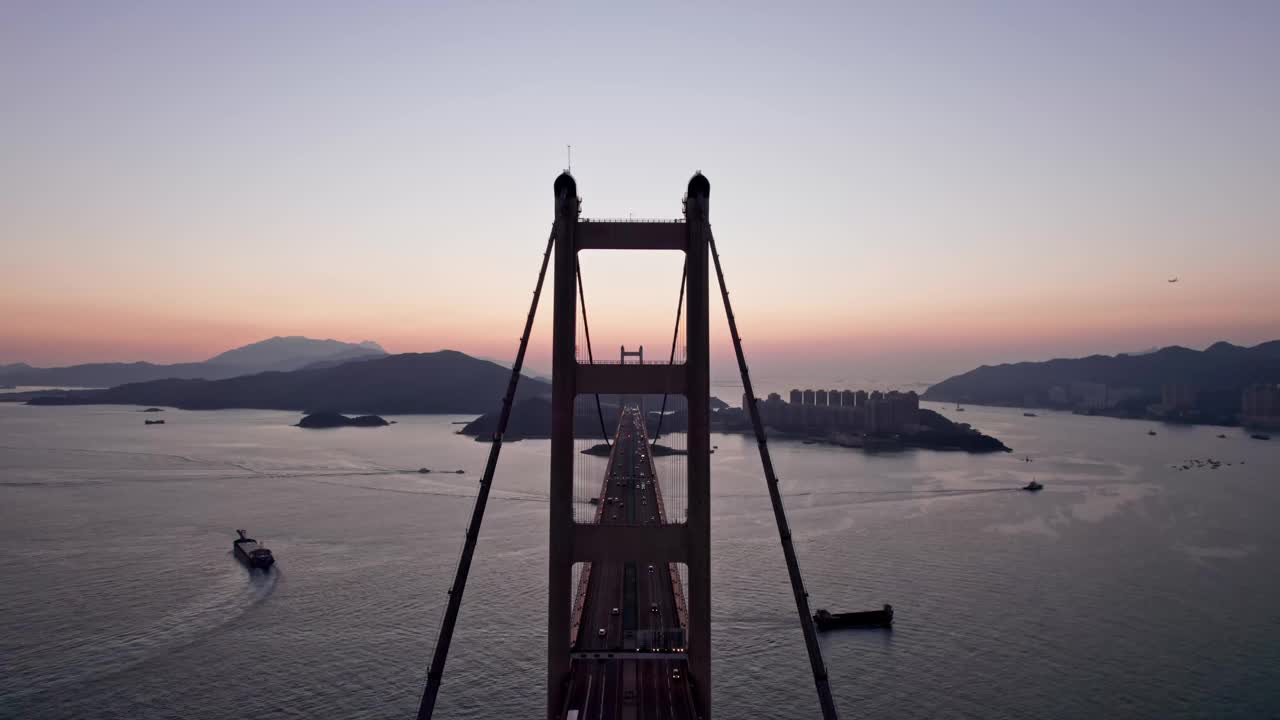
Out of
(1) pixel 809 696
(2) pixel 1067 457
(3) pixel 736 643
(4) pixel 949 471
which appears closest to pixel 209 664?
(3) pixel 736 643

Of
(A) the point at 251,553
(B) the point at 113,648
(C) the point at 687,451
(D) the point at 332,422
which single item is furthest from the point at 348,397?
(C) the point at 687,451

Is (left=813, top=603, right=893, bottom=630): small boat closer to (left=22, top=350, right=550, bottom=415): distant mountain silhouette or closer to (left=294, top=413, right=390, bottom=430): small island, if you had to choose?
(left=294, top=413, right=390, bottom=430): small island

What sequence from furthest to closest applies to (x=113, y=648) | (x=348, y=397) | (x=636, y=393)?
(x=348, y=397), (x=113, y=648), (x=636, y=393)

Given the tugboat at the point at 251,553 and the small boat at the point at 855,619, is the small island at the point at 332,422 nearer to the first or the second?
the tugboat at the point at 251,553

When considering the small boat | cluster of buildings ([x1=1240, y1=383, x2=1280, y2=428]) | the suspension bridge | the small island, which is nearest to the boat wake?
the suspension bridge

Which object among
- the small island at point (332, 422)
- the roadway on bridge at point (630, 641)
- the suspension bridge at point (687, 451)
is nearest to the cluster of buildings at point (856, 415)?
the small island at point (332, 422)

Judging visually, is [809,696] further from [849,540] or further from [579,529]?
[849,540]

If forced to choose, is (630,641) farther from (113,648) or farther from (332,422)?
(332,422)
